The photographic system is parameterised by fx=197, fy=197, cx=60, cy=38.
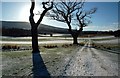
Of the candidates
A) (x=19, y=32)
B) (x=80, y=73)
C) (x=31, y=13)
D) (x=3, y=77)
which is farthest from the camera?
(x=19, y=32)

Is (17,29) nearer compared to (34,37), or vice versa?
(34,37)

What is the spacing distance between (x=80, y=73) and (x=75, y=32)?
32154 mm

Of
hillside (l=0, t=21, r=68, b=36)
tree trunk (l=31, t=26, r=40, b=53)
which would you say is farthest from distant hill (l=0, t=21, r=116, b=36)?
tree trunk (l=31, t=26, r=40, b=53)

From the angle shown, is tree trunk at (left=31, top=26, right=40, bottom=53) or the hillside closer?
tree trunk at (left=31, top=26, right=40, bottom=53)

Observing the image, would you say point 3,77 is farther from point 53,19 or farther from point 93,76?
point 53,19

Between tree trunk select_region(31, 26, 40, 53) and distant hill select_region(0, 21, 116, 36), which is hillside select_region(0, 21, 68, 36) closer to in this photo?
distant hill select_region(0, 21, 116, 36)

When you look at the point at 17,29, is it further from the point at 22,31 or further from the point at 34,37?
the point at 34,37

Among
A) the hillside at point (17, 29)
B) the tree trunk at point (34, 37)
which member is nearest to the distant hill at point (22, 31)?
the hillside at point (17, 29)

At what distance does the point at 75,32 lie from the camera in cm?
4150

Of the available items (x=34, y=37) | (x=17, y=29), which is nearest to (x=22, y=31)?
(x=17, y=29)

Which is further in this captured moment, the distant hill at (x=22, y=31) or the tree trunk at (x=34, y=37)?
the distant hill at (x=22, y=31)

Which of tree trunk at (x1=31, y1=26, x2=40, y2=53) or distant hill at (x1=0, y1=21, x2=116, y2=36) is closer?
tree trunk at (x1=31, y1=26, x2=40, y2=53)

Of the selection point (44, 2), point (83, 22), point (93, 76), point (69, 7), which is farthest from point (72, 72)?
point (83, 22)

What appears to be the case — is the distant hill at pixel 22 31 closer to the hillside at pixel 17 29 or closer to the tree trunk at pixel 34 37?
the hillside at pixel 17 29
